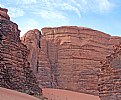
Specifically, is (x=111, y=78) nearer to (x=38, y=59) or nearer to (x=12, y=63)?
(x=12, y=63)

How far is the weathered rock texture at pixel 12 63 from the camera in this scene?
20938mm

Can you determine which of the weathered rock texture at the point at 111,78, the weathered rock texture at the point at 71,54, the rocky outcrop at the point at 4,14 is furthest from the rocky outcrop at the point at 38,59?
the weathered rock texture at the point at 111,78

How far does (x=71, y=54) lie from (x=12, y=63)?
38598 millimetres

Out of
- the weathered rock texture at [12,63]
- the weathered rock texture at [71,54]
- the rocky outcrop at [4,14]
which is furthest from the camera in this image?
the weathered rock texture at [71,54]

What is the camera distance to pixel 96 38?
62.8 meters

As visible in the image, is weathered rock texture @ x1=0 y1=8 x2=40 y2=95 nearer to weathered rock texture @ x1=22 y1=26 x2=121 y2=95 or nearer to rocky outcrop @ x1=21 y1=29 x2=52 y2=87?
rocky outcrop @ x1=21 y1=29 x2=52 y2=87

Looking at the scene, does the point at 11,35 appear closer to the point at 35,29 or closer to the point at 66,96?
the point at 66,96

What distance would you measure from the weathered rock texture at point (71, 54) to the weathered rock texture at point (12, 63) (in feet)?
109

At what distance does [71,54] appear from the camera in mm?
59844

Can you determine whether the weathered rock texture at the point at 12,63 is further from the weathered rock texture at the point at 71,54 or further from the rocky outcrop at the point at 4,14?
the weathered rock texture at the point at 71,54

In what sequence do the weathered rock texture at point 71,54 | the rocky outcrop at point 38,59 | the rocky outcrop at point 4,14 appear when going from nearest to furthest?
the rocky outcrop at point 4,14 → the rocky outcrop at point 38,59 → the weathered rock texture at point 71,54

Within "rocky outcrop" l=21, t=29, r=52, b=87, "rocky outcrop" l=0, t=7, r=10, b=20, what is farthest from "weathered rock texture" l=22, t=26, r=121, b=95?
"rocky outcrop" l=0, t=7, r=10, b=20

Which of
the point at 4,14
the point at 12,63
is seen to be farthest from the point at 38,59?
the point at 12,63

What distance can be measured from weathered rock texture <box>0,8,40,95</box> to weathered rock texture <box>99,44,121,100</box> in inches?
172
